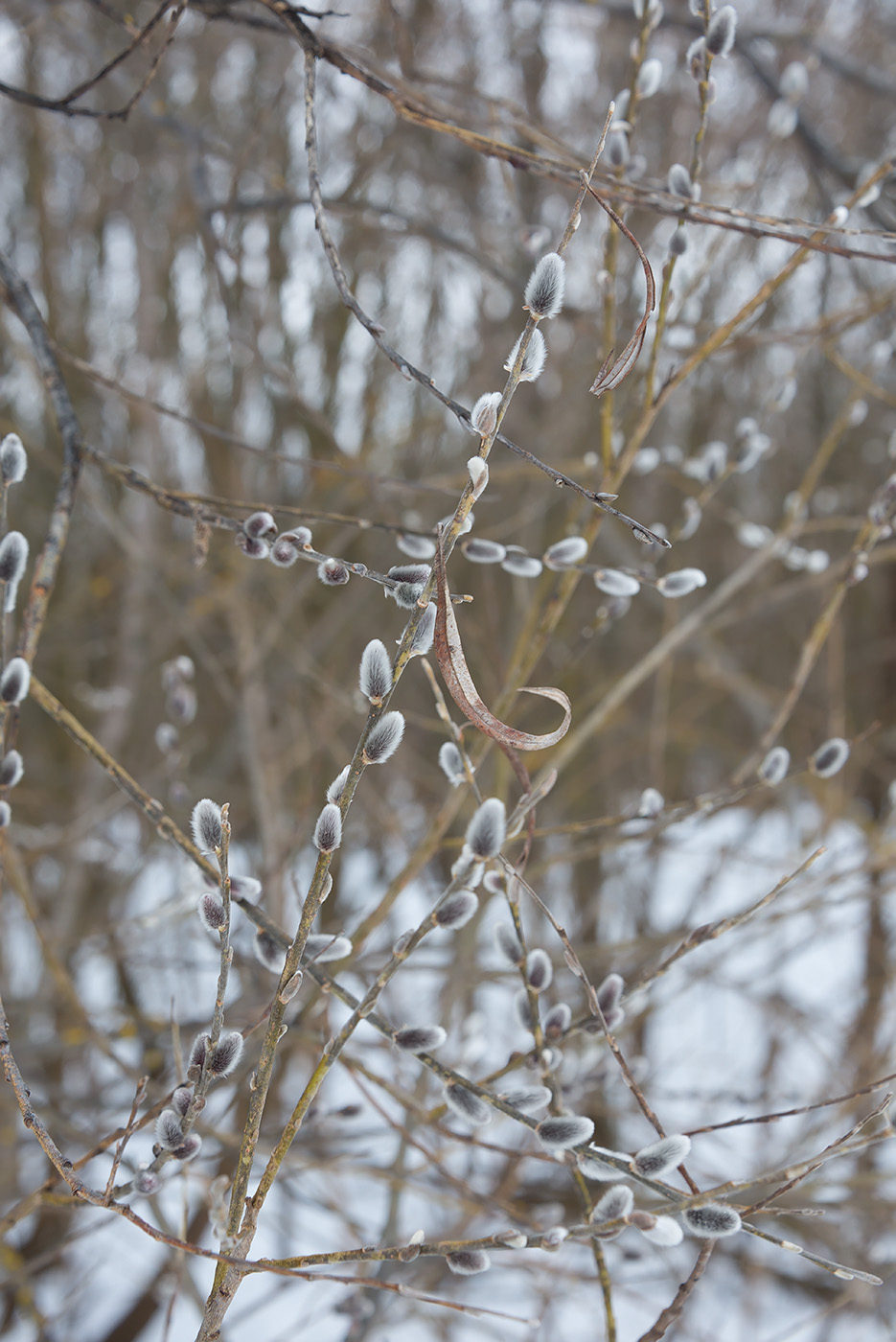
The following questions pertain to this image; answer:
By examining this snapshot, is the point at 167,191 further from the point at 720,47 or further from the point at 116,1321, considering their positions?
the point at 116,1321

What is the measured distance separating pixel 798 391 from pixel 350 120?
2.14 metres

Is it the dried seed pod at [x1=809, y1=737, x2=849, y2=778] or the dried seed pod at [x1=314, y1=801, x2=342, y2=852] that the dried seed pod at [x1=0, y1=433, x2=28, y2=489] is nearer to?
the dried seed pod at [x1=314, y1=801, x2=342, y2=852]

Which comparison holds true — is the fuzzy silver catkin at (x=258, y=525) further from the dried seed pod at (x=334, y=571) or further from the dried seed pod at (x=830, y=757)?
the dried seed pod at (x=830, y=757)

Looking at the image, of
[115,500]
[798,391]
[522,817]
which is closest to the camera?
[522,817]

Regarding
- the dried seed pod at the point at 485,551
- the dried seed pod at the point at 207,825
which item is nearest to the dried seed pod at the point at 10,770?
the dried seed pod at the point at 207,825

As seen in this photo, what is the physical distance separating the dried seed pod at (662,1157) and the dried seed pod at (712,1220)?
0.09 ft

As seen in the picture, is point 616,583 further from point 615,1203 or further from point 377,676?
point 615,1203

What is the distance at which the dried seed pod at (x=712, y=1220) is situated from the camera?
2.09 feet

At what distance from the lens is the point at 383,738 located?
2.07 feet

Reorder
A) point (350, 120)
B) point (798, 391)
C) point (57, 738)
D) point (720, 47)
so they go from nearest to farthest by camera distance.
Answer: point (720, 47)
point (350, 120)
point (57, 738)
point (798, 391)

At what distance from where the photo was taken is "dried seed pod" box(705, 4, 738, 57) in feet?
2.82

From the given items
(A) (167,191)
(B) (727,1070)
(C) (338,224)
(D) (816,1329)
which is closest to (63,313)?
(A) (167,191)

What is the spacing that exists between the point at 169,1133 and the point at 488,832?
0.94 feet

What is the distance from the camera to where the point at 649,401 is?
97 centimetres
